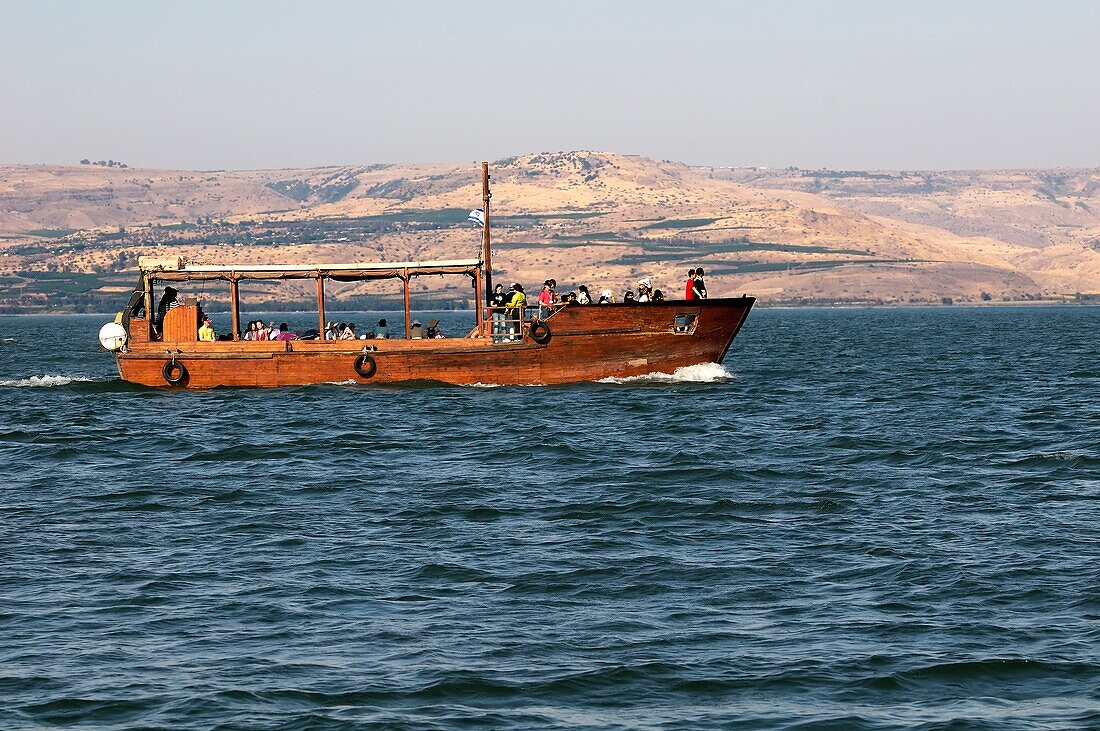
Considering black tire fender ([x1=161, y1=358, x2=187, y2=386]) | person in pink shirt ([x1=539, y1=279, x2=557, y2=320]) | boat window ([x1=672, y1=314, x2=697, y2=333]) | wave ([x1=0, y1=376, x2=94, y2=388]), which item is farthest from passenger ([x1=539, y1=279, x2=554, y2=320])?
wave ([x1=0, y1=376, x2=94, y2=388])

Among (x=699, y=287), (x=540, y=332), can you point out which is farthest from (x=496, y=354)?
(x=699, y=287)

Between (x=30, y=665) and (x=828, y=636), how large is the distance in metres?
7.95

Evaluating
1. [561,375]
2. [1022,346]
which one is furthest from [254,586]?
[1022,346]

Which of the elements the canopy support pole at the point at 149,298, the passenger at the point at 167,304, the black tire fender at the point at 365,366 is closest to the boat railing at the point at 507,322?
the black tire fender at the point at 365,366

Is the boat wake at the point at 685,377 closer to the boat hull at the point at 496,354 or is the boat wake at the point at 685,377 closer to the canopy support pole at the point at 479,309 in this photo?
the boat hull at the point at 496,354

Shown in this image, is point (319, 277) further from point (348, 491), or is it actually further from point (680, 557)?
point (680, 557)

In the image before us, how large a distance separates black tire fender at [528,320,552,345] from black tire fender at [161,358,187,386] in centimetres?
1002

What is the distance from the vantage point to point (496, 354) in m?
41.9

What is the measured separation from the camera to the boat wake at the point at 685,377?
139ft

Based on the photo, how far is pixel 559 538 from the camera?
68.7ft

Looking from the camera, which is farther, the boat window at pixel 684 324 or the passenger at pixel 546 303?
the boat window at pixel 684 324

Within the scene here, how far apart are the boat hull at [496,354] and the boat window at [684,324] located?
0.04 metres

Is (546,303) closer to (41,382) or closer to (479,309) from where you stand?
(479,309)

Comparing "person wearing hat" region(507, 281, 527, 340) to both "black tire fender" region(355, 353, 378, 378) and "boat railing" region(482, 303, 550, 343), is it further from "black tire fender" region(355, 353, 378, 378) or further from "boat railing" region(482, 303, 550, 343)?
"black tire fender" region(355, 353, 378, 378)
